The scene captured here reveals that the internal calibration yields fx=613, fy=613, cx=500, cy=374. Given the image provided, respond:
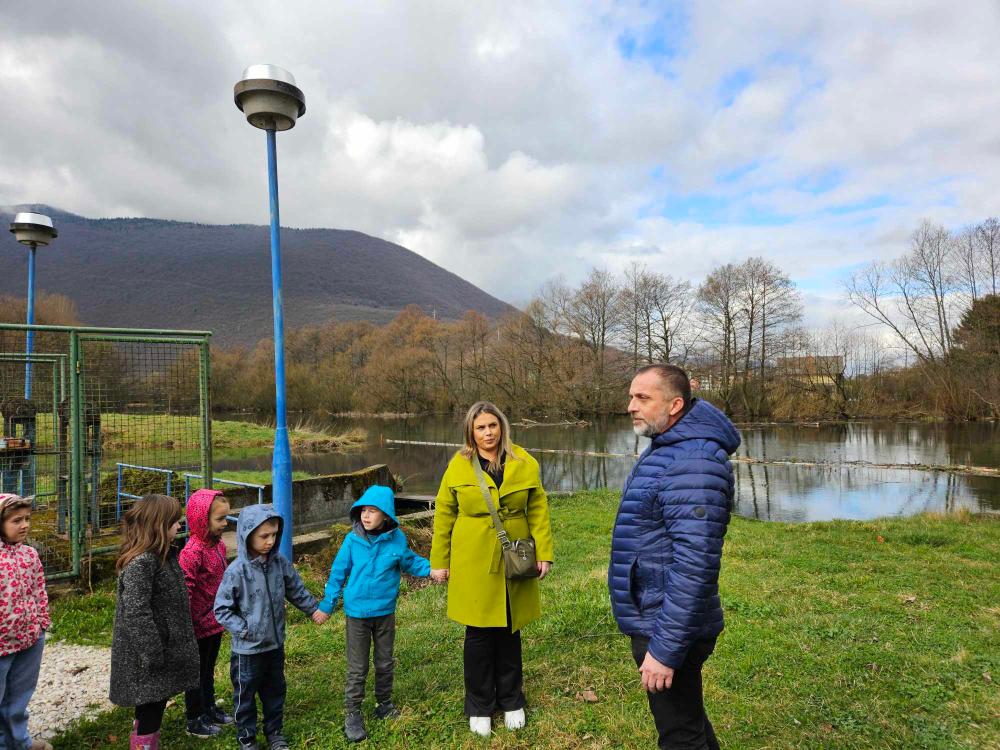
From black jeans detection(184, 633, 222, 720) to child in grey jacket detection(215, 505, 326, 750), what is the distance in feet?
1.25

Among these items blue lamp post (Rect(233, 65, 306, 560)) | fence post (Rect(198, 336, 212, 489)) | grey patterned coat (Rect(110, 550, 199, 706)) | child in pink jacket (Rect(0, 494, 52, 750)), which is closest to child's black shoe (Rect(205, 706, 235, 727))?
grey patterned coat (Rect(110, 550, 199, 706))

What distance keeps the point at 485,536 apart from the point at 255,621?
1315 mm

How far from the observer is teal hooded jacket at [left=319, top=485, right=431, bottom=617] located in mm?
3646

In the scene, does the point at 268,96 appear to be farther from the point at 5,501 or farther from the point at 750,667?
the point at 750,667

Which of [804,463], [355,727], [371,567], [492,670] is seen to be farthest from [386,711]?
[804,463]

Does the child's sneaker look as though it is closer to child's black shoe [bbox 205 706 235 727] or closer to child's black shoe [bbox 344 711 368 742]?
child's black shoe [bbox 344 711 368 742]

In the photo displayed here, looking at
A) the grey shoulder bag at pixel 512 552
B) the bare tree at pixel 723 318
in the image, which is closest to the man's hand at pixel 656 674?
the grey shoulder bag at pixel 512 552

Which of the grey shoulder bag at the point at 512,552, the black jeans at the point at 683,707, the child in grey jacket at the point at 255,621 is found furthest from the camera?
the grey shoulder bag at the point at 512,552

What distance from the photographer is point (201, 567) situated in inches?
146

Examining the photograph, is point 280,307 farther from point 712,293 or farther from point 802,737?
point 712,293

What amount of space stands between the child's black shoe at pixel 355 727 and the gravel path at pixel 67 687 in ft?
6.04

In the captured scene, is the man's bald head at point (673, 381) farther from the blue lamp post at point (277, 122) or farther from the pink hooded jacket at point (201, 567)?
the blue lamp post at point (277, 122)

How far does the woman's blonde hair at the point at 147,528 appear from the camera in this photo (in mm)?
3215

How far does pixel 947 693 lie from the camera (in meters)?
3.75
